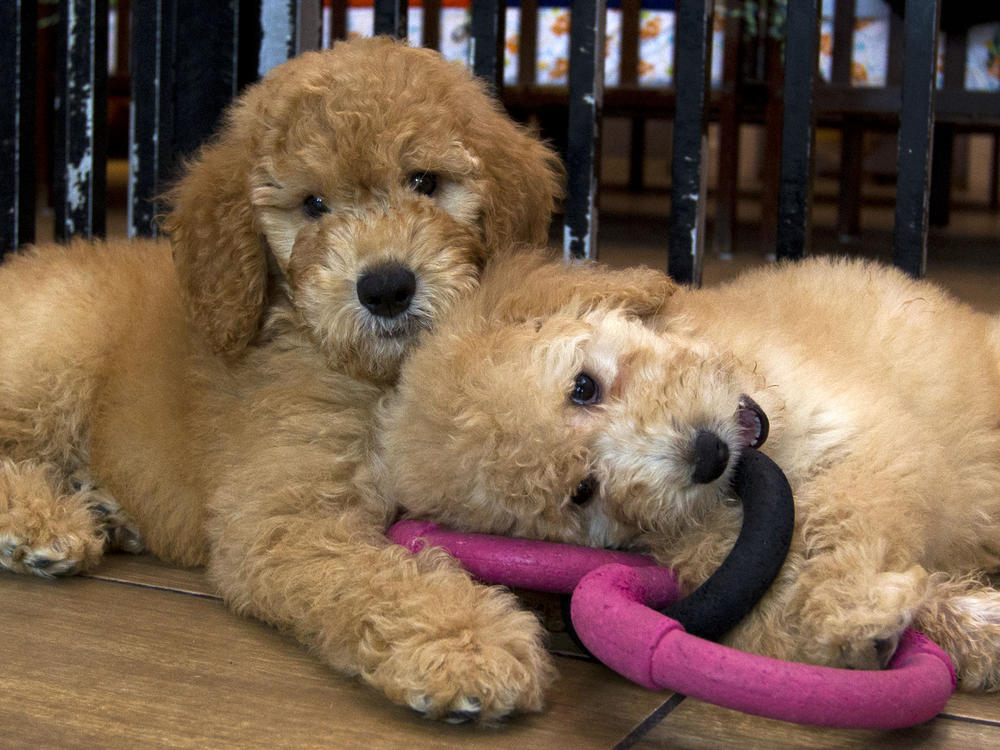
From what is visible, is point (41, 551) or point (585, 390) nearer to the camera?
point (585, 390)

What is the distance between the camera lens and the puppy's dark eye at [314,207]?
194 centimetres

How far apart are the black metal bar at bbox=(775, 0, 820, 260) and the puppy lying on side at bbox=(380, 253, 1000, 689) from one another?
34.2 inches

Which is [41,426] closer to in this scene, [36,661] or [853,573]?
[36,661]

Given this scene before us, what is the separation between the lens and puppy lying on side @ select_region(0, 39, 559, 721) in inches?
68.3

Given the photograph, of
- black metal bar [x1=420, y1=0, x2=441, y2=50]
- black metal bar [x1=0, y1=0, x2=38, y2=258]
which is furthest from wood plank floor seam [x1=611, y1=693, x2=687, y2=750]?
black metal bar [x1=420, y1=0, x2=441, y2=50]

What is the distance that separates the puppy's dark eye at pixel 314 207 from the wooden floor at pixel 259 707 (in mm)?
689

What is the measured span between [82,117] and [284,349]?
4.81ft

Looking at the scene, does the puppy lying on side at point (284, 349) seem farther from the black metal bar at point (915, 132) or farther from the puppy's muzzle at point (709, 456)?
the black metal bar at point (915, 132)

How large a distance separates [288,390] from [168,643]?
46 centimetres

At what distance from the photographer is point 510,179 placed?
6.64 ft

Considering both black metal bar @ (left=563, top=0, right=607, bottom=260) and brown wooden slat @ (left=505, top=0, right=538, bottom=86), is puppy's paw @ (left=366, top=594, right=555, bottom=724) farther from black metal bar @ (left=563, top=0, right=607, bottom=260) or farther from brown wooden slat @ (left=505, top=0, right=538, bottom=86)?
brown wooden slat @ (left=505, top=0, right=538, bottom=86)

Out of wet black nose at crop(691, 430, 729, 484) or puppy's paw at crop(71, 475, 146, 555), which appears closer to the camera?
wet black nose at crop(691, 430, 729, 484)

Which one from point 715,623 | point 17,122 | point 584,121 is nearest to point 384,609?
point 715,623

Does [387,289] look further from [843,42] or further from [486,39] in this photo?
[843,42]
